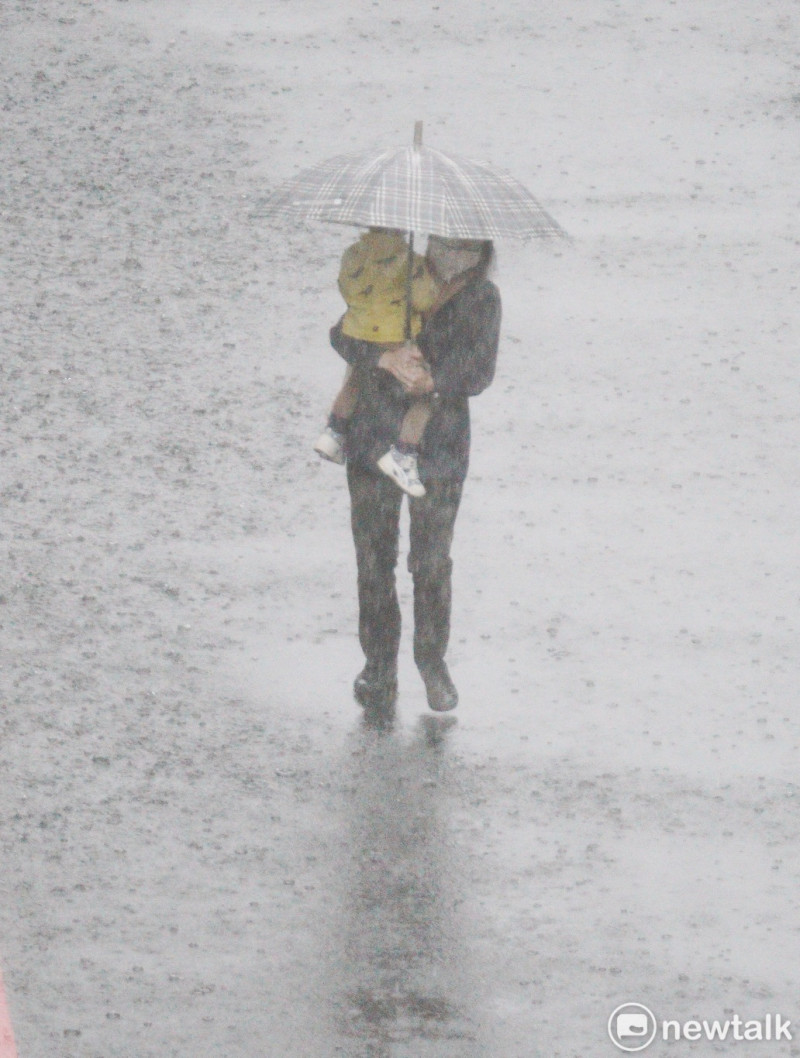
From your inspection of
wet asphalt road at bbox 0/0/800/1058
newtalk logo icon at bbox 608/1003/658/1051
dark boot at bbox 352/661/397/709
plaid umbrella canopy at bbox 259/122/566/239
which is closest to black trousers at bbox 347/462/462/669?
dark boot at bbox 352/661/397/709

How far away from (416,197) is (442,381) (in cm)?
68

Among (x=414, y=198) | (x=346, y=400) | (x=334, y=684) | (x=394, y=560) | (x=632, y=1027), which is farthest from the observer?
(x=334, y=684)

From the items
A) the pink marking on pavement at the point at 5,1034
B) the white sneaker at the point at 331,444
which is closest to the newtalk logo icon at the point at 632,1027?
the pink marking on pavement at the point at 5,1034

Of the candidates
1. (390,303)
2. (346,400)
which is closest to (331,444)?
(346,400)

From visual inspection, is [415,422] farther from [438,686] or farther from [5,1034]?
[5,1034]

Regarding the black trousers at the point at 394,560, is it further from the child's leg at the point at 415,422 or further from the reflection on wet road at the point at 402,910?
the reflection on wet road at the point at 402,910

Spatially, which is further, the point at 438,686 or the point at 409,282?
the point at 438,686

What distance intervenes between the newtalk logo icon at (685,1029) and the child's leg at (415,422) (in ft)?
7.04

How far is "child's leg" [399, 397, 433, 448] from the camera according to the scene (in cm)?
632

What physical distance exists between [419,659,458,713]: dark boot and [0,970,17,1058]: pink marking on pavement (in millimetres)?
2144

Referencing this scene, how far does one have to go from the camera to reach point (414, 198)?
19.5ft

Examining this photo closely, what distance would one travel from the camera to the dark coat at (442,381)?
6246 millimetres

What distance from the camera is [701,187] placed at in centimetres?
1131

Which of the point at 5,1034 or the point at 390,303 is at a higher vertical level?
the point at 390,303
